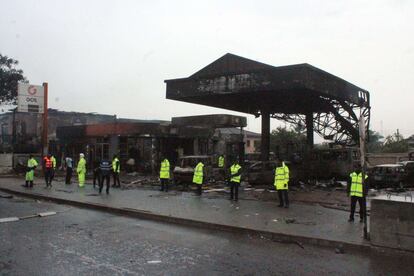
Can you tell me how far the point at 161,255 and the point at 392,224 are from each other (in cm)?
448

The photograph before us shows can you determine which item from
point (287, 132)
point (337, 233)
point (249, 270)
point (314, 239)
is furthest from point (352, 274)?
point (287, 132)

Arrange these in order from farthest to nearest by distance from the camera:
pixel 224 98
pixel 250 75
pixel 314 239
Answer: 1. pixel 224 98
2. pixel 250 75
3. pixel 314 239

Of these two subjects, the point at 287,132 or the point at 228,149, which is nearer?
the point at 228,149

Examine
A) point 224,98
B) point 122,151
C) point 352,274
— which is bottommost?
point 352,274

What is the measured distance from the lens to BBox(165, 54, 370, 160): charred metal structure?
2359cm

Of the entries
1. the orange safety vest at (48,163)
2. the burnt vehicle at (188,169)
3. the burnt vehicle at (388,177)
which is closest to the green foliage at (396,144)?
the burnt vehicle at (388,177)

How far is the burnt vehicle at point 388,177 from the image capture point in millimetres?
22500

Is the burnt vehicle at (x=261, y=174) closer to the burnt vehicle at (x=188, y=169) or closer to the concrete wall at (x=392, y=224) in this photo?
the burnt vehicle at (x=188, y=169)

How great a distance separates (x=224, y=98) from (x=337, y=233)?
20528 millimetres

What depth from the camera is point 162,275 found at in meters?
6.41

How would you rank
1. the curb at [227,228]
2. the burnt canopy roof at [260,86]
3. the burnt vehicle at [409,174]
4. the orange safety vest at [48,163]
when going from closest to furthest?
Answer: the curb at [227,228] < the orange safety vest at [48,163] < the burnt canopy roof at [260,86] < the burnt vehicle at [409,174]

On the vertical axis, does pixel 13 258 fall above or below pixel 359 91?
below

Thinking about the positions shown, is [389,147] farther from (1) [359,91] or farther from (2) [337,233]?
(2) [337,233]

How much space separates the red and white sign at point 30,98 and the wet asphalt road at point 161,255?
64.3 ft
